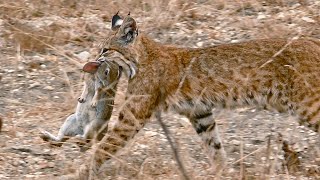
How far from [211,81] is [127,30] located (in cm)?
66

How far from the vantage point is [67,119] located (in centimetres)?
668

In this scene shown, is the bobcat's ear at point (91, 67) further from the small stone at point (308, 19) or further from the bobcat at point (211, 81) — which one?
the small stone at point (308, 19)

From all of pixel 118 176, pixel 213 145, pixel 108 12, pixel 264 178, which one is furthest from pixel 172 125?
pixel 108 12

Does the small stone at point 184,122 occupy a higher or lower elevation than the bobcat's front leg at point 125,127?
lower

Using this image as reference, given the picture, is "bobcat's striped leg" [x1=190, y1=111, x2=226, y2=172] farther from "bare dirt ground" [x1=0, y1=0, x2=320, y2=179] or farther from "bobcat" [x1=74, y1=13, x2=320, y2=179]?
"bare dirt ground" [x1=0, y1=0, x2=320, y2=179]

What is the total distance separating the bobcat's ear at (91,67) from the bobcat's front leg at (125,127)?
12.8 inches

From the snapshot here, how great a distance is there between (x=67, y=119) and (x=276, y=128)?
1.59 metres

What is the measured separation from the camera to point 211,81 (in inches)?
259

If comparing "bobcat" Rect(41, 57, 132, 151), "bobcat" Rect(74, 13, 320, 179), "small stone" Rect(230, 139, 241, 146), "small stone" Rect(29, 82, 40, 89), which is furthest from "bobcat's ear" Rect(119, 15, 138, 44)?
"small stone" Rect(29, 82, 40, 89)

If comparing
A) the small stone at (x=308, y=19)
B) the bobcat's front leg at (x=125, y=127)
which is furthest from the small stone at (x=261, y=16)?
the bobcat's front leg at (x=125, y=127)

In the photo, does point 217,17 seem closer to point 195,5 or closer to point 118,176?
point 195,5

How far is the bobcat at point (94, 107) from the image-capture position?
21.3 feet

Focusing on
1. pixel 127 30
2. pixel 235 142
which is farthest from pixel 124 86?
pixel 127 30

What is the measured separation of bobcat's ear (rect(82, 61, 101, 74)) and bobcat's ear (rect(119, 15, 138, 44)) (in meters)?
0.27
